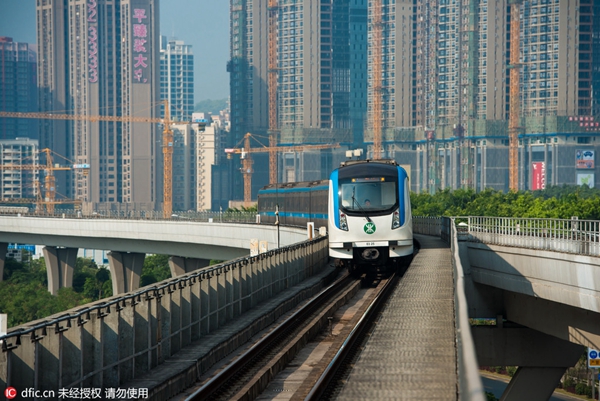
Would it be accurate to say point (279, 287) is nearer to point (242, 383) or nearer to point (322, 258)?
point (322, 258)

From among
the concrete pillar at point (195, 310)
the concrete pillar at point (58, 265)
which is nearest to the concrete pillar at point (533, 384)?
the concrete pillar at point (195, 310)

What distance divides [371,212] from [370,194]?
63cm

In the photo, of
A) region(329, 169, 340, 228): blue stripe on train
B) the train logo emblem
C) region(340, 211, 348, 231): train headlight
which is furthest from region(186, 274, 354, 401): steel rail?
region(329, 169, 340, 228): blue stripe on train

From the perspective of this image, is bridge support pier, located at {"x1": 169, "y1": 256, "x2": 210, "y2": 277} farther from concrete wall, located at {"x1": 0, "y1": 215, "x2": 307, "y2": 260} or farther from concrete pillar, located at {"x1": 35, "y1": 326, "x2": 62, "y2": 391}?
concrete pillar, located at {"x1": 35, "y1": 326, "x2": 62, "y2": 391}

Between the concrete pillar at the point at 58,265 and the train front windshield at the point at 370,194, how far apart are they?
267 ft

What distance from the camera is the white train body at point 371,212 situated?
34.8 m

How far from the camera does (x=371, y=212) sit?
114ft

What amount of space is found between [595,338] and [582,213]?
Result: 53970 mm

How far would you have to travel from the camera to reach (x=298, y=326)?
24.0 metres

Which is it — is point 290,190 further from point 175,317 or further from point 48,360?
point 48,360

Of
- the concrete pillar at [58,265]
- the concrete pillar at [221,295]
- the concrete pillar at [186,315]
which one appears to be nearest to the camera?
the concrete pillar at [186,315]

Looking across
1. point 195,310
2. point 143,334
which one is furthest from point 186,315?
point 143,334

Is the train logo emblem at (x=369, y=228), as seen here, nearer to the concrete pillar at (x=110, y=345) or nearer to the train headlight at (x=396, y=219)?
the train headlight at (x=396, y=219)

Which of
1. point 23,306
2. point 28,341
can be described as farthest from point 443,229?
point 23,306
